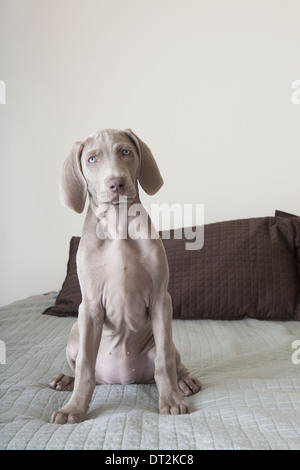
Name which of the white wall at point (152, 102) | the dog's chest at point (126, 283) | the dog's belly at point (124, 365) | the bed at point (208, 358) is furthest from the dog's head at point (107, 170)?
the white wall at point (152, 102)

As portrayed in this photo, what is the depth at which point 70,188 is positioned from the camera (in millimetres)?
1314

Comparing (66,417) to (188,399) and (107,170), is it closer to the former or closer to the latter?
(188,399)

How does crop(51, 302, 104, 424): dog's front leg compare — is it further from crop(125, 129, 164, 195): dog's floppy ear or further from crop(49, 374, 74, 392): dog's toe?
crop(125, 129, 164, 195): dog's floppy ear

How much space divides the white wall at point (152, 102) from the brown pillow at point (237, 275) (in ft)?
1.65

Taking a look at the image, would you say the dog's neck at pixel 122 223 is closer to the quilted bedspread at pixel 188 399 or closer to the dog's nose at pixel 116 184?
the dog's nose at pixel 116 184

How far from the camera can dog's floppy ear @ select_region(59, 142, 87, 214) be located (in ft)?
4.31

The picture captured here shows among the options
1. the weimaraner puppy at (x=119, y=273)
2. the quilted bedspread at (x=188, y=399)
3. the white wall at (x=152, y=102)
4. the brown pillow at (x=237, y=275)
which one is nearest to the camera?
the quilted bedspread at (x=188, y=399)

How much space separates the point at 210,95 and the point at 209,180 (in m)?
0.52

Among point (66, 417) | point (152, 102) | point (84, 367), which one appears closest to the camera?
point (66, 417)

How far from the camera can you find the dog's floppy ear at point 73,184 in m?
1.31

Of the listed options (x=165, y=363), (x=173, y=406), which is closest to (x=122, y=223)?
(x=165, y=363)

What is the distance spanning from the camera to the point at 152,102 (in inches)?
120

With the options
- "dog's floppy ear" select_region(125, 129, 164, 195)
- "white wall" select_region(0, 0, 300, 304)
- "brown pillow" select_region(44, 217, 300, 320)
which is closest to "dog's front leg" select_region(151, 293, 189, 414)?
"dog's floppy ear" select_region(125, 129, 164, 195)

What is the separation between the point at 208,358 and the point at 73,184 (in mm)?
800
